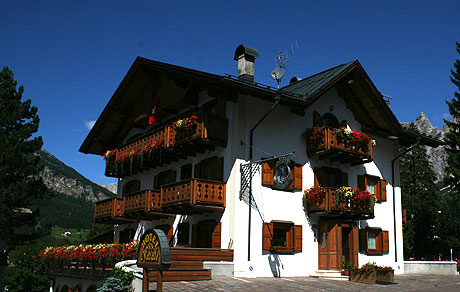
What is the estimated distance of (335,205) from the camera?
21172 mm

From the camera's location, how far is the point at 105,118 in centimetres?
2894

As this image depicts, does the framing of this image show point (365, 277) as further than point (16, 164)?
No

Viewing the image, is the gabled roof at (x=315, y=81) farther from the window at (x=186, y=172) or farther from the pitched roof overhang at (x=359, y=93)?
the window at (x=186, y=172)

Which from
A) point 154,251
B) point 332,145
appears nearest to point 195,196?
point 332,145

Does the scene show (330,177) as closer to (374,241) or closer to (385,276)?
(374,241)

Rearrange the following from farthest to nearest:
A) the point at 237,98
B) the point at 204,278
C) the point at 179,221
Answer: the point at 179,221
the point at 237,98
the point at 204,278

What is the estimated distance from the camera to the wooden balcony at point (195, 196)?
1952 cm

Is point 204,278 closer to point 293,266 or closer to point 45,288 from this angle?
point 293,266

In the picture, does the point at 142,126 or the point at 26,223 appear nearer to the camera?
the point at 142,126

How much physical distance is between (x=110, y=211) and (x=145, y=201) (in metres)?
4.45

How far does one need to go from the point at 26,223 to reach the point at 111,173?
28.1 feet

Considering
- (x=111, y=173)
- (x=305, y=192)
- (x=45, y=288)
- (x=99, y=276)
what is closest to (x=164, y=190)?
(x=99, y=276)

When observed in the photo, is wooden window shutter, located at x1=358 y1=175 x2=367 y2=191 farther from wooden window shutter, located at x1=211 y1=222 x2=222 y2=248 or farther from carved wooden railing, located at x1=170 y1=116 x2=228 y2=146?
wooden window shutter, located at x1=211 y1=222 x2=222 y2=248

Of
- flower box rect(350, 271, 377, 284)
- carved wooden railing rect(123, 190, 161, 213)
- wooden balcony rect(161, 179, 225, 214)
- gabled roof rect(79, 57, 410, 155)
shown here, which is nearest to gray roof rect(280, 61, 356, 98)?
gabled roof rect(79, 57, 410, 155)
